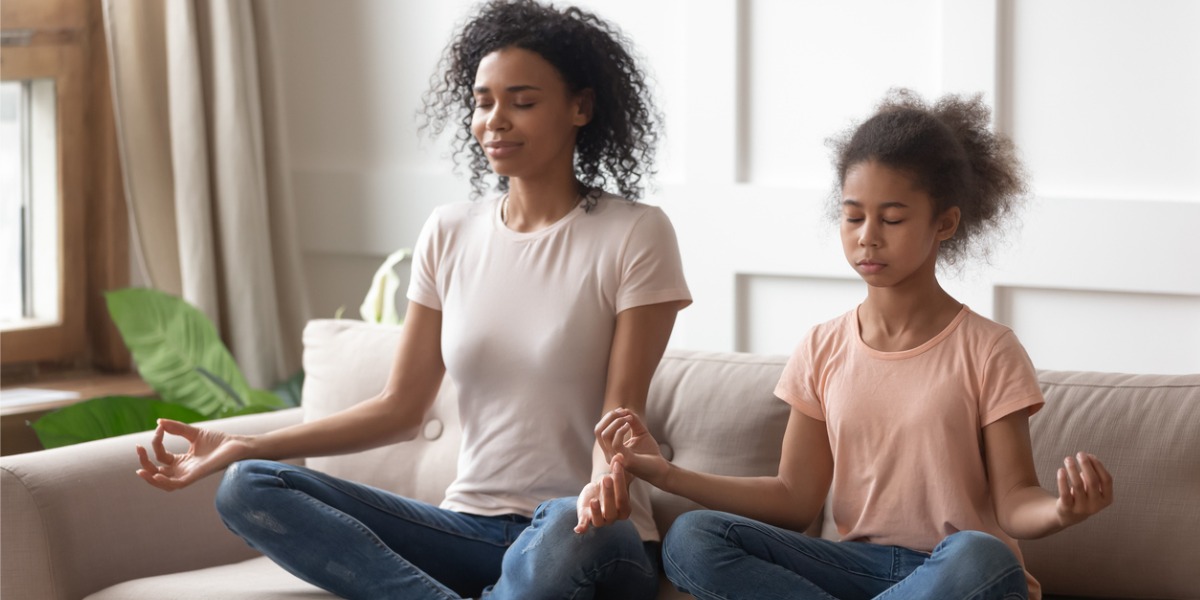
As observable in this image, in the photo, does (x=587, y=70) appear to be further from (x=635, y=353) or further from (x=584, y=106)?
(x=635, y=353)

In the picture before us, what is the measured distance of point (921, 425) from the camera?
170 centimetres

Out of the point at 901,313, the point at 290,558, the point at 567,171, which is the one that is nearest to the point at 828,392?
the point at 901,313

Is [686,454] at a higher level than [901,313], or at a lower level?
lower

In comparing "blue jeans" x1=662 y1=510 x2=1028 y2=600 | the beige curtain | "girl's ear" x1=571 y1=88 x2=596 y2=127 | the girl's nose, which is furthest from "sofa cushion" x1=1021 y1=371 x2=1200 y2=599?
the beige curtain

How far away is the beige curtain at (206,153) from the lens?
315cm

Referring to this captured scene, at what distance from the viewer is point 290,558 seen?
6.07 feet

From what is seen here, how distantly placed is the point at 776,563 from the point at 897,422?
A: 0.23 meters

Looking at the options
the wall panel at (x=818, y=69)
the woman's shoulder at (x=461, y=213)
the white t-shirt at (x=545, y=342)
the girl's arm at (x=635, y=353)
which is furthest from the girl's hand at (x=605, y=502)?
the wall panel at (x=818, y=69)

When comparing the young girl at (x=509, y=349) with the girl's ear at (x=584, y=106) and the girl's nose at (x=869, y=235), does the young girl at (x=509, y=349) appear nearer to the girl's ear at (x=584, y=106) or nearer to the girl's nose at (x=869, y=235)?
the girl's ear at (x=584, y=106)

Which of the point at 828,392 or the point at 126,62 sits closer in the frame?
the point at 828,392

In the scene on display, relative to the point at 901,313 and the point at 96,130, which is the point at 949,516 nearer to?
the point at 901,313

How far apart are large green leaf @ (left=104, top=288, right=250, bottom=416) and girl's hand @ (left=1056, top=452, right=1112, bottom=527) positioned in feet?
6.19

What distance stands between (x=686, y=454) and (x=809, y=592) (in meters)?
0.47

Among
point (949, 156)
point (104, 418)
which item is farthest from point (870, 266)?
point (104, 418)
